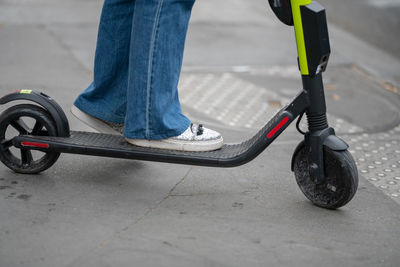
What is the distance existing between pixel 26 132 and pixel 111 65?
0.57 metres

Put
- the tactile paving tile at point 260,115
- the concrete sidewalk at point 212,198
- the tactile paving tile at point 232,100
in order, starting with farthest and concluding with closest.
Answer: the tactile paving tile at point 232,100
the tactile paving tile at point 260,115
the concrete sidewalk at point 212,198

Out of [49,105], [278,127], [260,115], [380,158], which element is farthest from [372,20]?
[49,105]

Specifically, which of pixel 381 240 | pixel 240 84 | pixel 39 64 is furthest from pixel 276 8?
pixel 39 64

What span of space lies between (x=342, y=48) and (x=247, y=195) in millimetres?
3811

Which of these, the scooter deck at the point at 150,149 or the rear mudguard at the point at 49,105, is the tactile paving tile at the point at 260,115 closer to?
the scooter deck at the point at 150,149

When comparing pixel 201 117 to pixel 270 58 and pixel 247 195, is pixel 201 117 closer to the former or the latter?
pixel 247 195

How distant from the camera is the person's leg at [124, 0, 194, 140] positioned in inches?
114

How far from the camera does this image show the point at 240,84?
529 centimetres

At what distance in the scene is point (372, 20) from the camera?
712 centimetres

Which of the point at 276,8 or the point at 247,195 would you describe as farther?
the point at 247,195

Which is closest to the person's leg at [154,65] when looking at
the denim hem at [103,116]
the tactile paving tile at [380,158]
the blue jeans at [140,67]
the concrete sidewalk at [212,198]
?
the blue jeans at [140,67]

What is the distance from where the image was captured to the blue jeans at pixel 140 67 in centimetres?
291

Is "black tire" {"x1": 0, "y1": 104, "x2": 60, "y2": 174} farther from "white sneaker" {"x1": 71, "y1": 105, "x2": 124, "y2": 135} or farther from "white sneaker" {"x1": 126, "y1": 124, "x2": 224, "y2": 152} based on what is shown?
"white sneaker" {"x1": 126, "y1": 124, "x2": 224, "y2": 152}

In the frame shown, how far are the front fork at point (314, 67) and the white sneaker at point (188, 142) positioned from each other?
1.59ft
